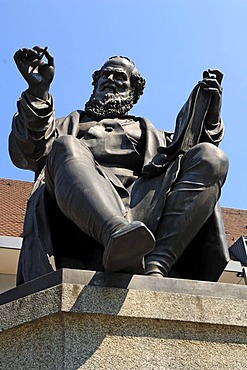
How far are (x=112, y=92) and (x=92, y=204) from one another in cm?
158

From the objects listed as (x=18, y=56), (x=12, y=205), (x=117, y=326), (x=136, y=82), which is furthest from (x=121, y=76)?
(x=12, y=205)

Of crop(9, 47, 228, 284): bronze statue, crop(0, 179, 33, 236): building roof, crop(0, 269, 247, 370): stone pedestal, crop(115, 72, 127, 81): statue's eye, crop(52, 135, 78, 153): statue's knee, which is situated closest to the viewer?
crop(0, 269, 247, 370): stone pedestal

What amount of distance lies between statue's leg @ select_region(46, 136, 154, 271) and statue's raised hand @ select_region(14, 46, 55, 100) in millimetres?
605

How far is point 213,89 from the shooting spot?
12.3 ft

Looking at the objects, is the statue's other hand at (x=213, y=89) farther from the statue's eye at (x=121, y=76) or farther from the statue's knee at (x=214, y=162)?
the statue's eye at (x=121, y=76)

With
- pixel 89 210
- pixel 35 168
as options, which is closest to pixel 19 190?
pixel 35 168

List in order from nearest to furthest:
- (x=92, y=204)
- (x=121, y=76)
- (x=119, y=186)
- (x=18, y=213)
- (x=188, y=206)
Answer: (x=92, y=204) → (x=188, y=206) → (x=119, y=186) → (x=121, y=76) → (x=18, y=213)

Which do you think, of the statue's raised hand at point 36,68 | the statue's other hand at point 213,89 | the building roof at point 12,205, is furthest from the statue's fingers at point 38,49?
the building roof at point 12,205

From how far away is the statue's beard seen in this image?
4332 mm

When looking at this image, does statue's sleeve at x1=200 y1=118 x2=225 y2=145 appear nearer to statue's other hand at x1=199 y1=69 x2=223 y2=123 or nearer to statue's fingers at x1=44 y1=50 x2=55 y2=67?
statue's other hand at x1=199 y1=69 x2=223 y2=123

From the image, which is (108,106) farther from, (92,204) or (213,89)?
(92,204)

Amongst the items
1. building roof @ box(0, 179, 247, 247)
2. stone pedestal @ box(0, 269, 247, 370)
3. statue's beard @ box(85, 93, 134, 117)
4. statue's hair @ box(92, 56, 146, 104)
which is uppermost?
statue's hair @ box(92, 56, 146, 104)

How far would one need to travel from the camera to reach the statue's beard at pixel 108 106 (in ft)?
14.2

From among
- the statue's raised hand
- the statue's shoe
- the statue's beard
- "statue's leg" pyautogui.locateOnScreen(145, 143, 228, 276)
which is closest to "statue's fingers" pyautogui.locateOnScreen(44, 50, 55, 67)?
the statue's raised hand
